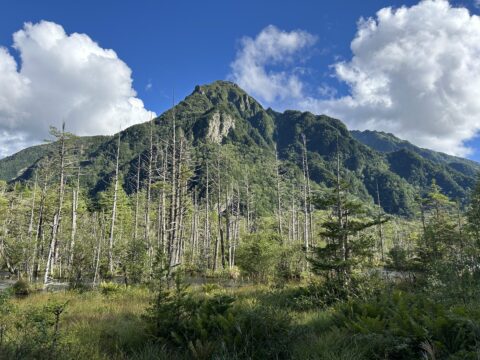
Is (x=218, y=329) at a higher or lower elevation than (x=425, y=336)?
lower

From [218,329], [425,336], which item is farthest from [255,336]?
[425,336]

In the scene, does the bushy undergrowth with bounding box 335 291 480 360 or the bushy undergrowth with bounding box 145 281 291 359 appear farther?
the bushy undergrowth with bounding box 145 281 291 359

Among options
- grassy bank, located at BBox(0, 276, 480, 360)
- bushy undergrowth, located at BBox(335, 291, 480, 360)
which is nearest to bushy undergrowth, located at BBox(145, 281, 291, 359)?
grassy bank, located at BBox(0, 276, 480, 360)

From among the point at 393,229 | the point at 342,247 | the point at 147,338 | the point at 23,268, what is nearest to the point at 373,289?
the point at 342,247

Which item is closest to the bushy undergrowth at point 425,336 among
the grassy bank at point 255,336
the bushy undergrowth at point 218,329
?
the grassy bank at point 255,336

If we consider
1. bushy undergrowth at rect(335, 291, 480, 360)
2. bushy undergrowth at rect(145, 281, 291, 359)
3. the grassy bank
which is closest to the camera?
bushy undergrowth at rect(335, 291, 480, 360)

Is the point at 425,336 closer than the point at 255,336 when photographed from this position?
Yes

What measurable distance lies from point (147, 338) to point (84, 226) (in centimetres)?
3764

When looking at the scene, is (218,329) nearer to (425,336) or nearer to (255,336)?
(255,336)

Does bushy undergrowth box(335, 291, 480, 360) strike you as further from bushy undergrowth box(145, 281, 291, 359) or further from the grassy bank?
bushy undergrowth box(145, 281, 291, 359)

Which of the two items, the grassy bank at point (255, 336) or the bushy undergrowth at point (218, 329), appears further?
the bushy undergrowth at point (218, 329)

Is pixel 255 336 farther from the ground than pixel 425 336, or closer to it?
closer to it

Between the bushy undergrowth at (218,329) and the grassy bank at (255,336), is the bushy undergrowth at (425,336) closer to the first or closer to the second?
the grassy bank at (255,336)

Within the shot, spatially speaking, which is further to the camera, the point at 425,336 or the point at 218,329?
the point at 218,329
